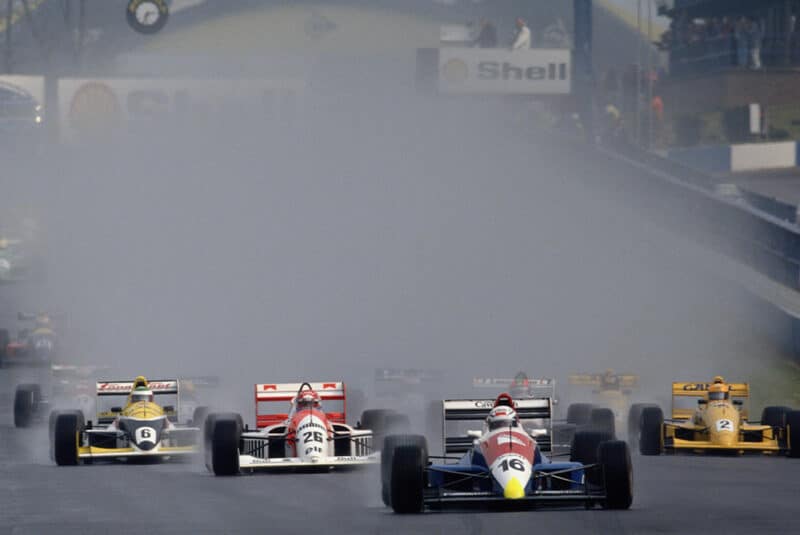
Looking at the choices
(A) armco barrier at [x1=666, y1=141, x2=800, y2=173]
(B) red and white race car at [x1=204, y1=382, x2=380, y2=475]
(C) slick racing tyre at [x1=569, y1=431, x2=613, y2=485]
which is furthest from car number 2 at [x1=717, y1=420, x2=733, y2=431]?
(A) armco barrier at [x1=666, y1=141, x2=800, y2=173]

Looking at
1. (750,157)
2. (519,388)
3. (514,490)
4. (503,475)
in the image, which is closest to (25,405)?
(519,388)

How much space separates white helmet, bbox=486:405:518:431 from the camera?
19.9 m

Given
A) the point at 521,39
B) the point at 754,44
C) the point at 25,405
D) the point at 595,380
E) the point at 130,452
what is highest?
the point at 521,39

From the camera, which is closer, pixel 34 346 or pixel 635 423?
pixel 635 423

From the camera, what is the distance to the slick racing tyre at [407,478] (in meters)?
18.4

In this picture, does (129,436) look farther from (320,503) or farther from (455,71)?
(455,71)

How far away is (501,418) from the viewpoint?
19859 mm

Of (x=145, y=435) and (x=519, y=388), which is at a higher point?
(x=519, y=388)

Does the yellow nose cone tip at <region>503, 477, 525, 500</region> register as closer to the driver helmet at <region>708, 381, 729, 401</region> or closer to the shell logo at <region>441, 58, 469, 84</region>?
the driver helmet at <region>708, 381, 729, 401</region>

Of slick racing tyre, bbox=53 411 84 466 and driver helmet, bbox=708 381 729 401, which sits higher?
driver helmet, bbox=708 381 729 401

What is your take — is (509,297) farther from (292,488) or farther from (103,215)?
(292,488)

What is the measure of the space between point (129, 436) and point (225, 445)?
11.8ft

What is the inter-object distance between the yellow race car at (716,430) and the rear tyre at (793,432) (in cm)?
8

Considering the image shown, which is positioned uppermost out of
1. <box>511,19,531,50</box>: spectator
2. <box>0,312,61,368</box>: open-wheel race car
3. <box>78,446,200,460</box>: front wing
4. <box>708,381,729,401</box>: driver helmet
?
<box>511,19,531,50</box>: spectator
